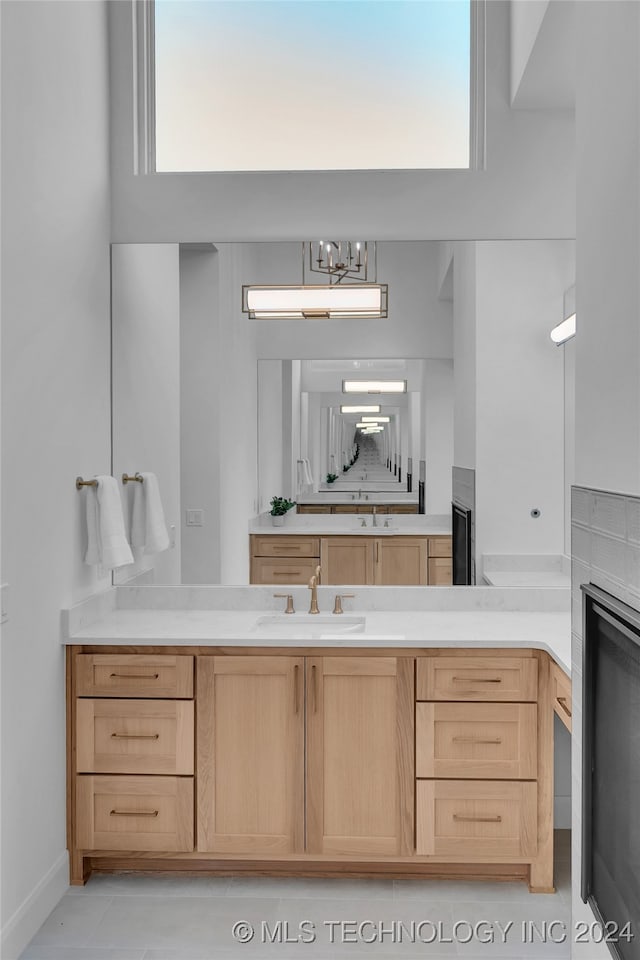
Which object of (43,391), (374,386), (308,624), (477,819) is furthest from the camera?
(374,386)

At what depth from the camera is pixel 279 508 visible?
11.2ft

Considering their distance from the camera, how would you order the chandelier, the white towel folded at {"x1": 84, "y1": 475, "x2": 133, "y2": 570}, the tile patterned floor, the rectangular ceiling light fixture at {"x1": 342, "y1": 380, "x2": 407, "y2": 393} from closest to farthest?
the tile patterned floor < the white towel folded at {"x1": 84, "y1": 475, "x2": 133, "y2": 570} < the chandelier < the rectangular ceiling light fixture at {"x1": 342, "y1": 380, "x2": 407, "y2": 393}

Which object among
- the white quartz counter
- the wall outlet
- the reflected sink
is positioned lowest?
the reflected sink

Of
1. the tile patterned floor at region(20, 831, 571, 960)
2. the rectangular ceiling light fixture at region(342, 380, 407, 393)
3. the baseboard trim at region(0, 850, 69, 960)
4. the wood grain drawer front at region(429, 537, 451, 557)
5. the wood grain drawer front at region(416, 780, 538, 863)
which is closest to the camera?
the baseboard trim at region(0, 850, 69, 960)

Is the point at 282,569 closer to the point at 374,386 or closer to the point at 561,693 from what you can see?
the point at 374,386

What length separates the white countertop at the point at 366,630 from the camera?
2619 mm

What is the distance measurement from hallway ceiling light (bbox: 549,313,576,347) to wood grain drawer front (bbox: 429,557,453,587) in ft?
3.09

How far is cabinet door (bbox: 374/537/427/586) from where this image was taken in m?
3.19

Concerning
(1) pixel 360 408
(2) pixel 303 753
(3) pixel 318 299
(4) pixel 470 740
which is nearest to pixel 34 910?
(2) pixel 303 753

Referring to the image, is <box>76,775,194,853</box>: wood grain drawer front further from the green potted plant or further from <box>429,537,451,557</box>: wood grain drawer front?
<box>429,537,451,557</box>: wood grain drawer front

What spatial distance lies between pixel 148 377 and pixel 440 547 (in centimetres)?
134

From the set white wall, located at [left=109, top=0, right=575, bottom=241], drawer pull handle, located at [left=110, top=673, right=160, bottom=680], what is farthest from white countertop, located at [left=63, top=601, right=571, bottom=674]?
white wall, located at [left=109, top=0, right=575, bottom=241]

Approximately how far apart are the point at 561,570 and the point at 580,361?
1.41m

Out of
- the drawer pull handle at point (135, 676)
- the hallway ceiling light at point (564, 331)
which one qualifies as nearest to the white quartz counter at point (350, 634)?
the drawer pull handle at point (135, 676)
